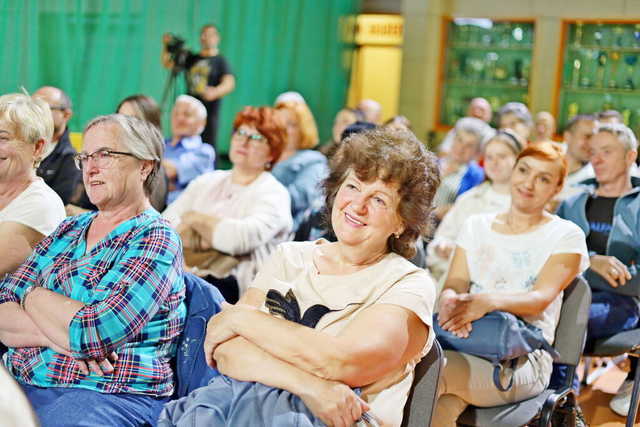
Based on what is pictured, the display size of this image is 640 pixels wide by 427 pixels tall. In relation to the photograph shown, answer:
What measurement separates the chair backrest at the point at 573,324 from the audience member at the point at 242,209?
1.43m

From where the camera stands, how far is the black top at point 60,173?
394cm

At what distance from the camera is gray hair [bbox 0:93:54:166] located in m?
2.72

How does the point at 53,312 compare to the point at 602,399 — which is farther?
the point at 602,399

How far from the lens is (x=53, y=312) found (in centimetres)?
222

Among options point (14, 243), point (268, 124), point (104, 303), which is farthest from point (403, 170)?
point (268, 124)

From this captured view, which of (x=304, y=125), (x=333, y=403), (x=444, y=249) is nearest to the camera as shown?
(x=333, y=403)

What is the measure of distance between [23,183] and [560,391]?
73.4 inches

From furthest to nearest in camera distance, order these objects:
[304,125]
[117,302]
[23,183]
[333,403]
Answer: [304,125]
[23,183]
[117,302]
[333,403]

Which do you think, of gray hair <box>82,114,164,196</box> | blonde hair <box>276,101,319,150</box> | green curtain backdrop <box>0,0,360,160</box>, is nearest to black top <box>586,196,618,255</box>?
blonde hair <box>276,101,319,150</box>

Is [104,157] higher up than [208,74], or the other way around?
[208,74]

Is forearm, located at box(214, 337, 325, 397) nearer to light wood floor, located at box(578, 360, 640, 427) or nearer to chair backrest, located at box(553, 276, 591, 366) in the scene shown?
chair backrest, located at box(553, 276, 591, 366)

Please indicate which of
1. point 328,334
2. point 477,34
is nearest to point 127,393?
point 328,334

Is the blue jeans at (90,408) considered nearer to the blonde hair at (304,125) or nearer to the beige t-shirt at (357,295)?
the beige t-shirt at (357,295)

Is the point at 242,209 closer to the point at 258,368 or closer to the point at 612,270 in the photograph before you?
the point at 612,270
